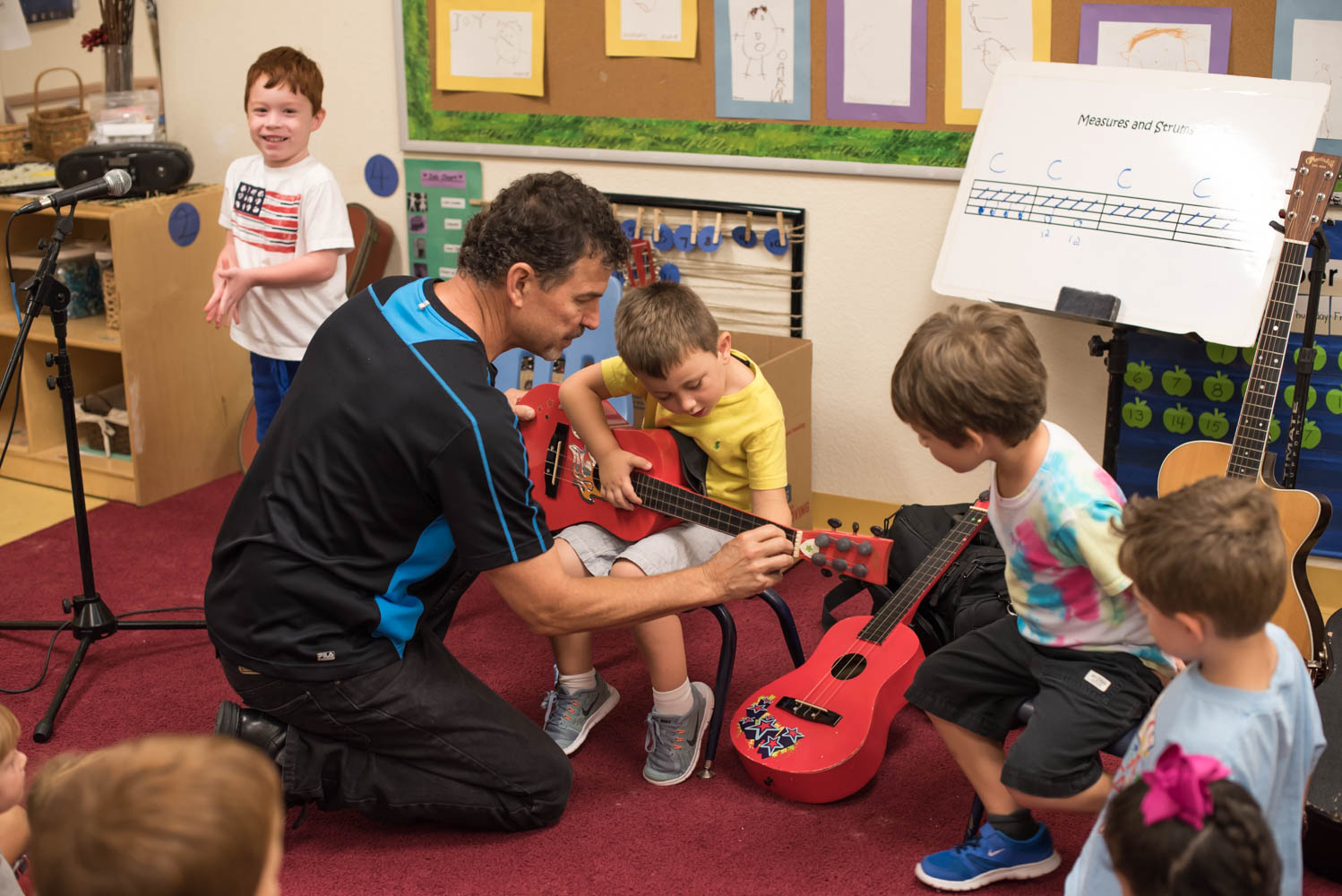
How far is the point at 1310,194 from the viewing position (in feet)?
7.30

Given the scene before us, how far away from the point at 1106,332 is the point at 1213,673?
1649 mm

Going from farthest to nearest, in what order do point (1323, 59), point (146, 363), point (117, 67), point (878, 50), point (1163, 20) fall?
point (117, 67) < point (146, 363) < point (878, 50) < point (1163, 20) < point (1323, 59)

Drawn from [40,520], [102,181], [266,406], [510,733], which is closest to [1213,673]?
[510,733]

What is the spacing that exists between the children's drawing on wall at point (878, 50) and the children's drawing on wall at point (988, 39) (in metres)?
0.13

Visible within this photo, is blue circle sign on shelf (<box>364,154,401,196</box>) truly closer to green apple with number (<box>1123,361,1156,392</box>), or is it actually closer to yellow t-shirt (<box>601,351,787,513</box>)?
yellow t-shirt (<box>601,351,787,513</box>)

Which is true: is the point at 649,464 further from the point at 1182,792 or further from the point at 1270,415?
the point at 1182,792

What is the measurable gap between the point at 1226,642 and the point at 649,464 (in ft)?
→ 3.78

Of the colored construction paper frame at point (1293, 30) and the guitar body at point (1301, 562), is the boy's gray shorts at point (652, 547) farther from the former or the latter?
the colored construction paper frame at point (1293, 30)

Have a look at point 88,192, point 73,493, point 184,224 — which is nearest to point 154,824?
point 88,192

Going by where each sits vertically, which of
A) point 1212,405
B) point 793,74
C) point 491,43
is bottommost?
point 1212,405

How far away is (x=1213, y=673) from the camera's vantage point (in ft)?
4.45

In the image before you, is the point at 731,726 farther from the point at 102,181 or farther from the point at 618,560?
the point at 102,181

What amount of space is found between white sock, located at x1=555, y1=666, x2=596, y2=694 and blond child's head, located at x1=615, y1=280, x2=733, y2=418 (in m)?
0.55

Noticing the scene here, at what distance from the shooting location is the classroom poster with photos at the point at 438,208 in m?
3.47
